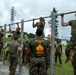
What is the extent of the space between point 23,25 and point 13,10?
9158cm

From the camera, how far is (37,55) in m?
11.3

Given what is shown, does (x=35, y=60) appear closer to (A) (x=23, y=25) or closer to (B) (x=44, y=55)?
(B) (x=44, y=55)

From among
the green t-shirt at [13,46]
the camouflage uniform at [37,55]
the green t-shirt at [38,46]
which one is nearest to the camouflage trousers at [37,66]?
the camouflage uniform at [37,55]

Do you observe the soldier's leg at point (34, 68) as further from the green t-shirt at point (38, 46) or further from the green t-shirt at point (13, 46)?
the green t-shirt at point (13, 46)

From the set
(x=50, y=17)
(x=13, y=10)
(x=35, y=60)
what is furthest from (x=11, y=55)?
(x=13, y=10)

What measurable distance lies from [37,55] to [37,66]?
38 centimetres

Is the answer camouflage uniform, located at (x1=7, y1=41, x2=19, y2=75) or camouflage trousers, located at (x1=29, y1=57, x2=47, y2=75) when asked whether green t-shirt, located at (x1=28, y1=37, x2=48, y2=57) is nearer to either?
camouflage trousers, located at (x1=29, y1=57, x2=47, y2=75)

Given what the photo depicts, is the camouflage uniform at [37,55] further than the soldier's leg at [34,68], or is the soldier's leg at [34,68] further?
the soldier's leg at [34,68]

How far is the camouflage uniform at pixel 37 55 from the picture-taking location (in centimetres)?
1126

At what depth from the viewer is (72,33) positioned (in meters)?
10.9

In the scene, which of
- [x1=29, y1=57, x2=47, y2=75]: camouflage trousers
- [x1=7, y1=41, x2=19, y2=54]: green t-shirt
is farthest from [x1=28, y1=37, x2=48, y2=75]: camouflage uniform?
[x1=7, y1=41, x2=19, y2=54]: green t-shirt

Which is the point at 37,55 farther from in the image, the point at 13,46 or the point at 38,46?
the point at 13,46

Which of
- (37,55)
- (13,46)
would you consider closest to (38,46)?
(37,55)

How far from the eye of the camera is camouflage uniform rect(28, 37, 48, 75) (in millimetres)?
11258
